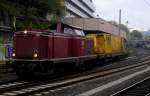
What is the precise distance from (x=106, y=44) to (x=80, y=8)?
89.8m

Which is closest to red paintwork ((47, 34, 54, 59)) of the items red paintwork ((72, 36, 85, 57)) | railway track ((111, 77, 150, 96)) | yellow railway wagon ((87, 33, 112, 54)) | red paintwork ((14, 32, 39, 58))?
red paintwork ((14, 32, 39, 58))

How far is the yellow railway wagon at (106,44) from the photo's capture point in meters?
32.9

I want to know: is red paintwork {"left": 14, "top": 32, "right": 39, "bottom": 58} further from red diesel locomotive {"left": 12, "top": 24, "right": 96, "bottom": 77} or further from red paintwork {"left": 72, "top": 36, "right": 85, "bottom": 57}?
red paintwork {"left": 72, "top": 36, "right": 85, "bottom": 57}

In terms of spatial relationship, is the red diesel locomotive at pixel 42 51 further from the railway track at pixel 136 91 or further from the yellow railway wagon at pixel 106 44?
the yellow railway wagon at pixel 106 44

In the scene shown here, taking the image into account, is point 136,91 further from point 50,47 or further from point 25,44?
point 25,44

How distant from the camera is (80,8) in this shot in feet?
408

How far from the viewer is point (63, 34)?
23.0 metres

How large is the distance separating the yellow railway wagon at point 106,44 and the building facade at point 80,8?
195 feet

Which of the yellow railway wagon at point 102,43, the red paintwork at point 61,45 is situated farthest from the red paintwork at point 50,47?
the yellow railway wagon at point 102,43

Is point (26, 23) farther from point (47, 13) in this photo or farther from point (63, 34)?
point (63, 34)

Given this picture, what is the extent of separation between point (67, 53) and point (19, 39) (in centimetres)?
366

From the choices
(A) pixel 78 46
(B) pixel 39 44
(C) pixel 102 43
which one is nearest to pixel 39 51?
(B) pixel 39 44

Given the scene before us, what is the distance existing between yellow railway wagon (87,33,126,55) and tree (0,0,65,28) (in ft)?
28.0

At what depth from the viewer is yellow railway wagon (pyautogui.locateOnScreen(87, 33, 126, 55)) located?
3294 cm
